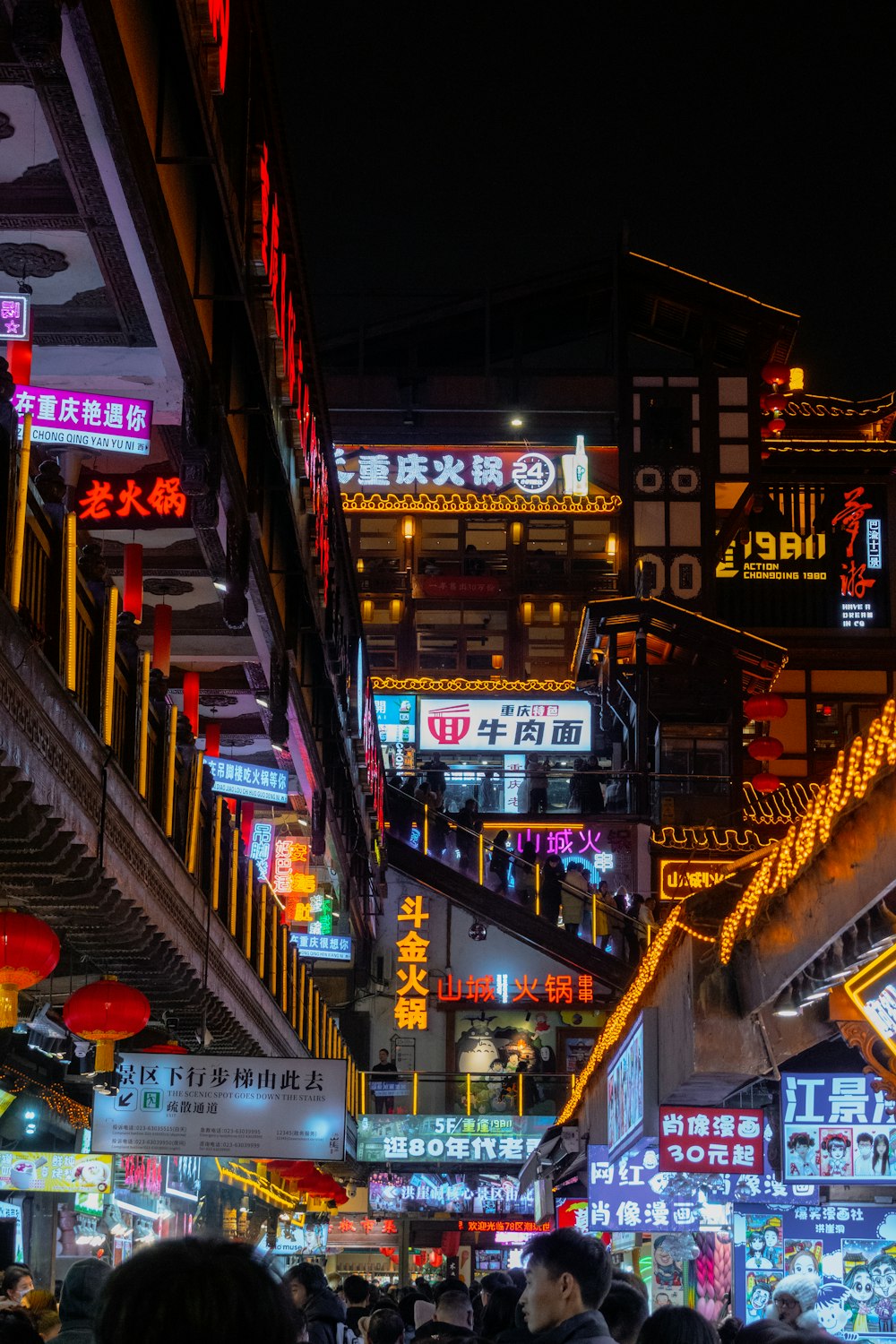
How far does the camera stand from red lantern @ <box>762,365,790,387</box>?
35.9m

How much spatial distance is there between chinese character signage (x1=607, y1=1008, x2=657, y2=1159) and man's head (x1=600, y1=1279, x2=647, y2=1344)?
12.4 ft

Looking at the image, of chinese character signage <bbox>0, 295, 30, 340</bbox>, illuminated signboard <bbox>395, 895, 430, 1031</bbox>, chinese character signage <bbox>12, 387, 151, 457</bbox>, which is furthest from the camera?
illuminated signboard <bbox>395, 895, 430, 1031</bbox>

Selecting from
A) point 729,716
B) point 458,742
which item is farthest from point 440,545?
point 729,716

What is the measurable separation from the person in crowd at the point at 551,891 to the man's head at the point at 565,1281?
72.9ft

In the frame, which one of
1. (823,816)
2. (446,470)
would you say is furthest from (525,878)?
(823,816)

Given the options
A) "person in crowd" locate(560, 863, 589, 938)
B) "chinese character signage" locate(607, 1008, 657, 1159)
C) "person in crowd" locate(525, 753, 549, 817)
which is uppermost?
"person in crowd" locate(525, 753, 549, 817)

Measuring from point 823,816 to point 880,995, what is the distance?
93cm

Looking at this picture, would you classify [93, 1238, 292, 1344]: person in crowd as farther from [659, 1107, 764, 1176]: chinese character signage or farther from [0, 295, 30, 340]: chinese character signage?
[659, 1107, 764, 1176]: chinese character signage

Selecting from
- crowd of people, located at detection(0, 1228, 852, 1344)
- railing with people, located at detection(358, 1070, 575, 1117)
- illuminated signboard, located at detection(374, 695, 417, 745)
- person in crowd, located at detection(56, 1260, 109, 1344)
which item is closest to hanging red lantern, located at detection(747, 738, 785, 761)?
railing with people, located at detection(358, 1070, 575, 1117)

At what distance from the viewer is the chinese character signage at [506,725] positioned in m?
31.8

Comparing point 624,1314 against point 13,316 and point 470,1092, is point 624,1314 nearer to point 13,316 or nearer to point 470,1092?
point 13,316

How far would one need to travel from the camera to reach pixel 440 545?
3647 cm

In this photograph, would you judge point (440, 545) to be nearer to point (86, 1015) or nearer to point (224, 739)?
point (224, 739)

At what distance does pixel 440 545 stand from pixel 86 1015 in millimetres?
27082
